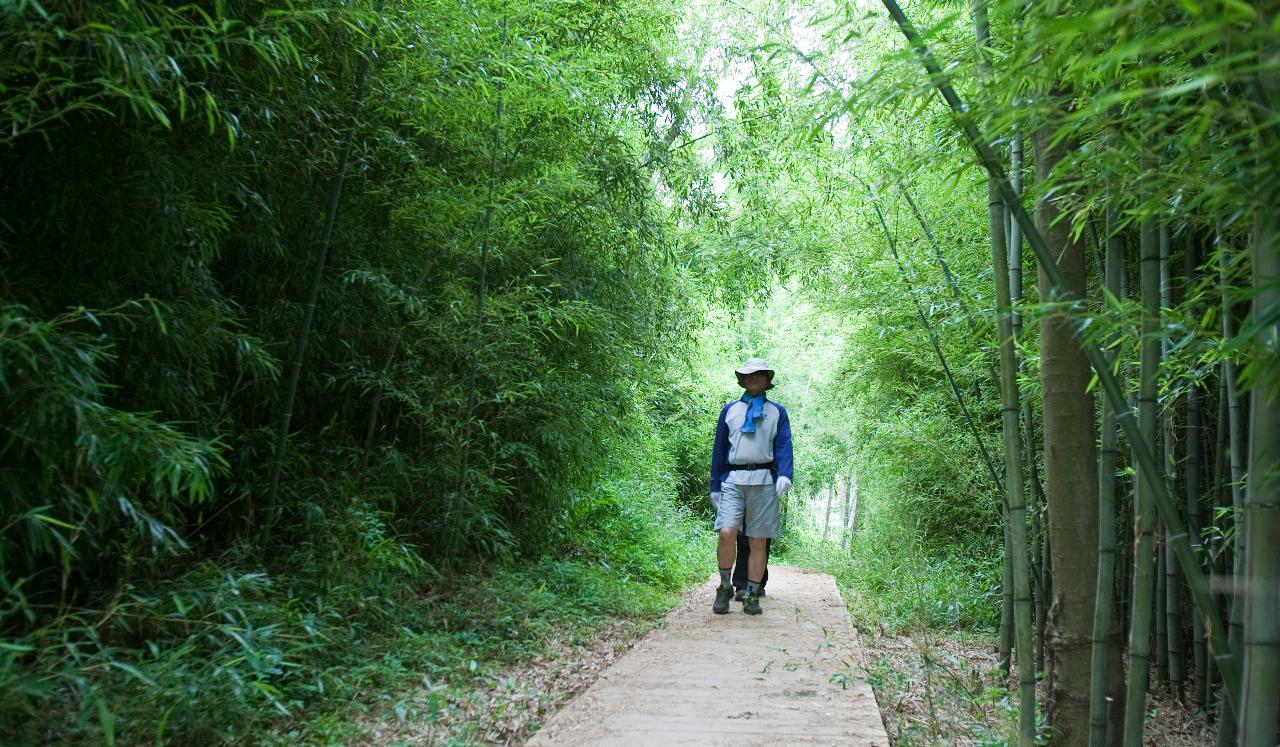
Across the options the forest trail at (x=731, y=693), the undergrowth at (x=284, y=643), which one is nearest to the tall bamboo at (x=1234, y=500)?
the forest trail at (x=731, y=693)

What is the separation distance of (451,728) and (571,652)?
1.31 metres

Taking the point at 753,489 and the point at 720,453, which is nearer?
the point at 753,489

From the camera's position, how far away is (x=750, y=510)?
16.5ft

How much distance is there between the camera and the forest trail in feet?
9.03

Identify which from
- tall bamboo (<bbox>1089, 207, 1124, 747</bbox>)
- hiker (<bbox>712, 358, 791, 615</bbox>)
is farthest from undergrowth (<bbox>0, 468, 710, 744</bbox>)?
tall bamboo (<bbox>1089, 207, 1124, 747</bbox>)

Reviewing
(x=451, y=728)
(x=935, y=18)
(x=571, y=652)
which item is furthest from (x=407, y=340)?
(x=935, y=18)

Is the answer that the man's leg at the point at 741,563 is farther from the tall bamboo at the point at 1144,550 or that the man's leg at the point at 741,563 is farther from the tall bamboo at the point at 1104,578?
the tall bamboo at the point at 1144,550

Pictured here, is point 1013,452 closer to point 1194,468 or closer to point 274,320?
point 1194,468

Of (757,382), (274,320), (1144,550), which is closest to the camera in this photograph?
(1144,550)

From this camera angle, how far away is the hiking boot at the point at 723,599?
5.00 metres

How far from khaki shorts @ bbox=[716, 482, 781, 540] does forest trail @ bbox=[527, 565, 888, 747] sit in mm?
538

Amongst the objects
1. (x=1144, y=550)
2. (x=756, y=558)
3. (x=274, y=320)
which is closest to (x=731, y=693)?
(x=1144, y=550)

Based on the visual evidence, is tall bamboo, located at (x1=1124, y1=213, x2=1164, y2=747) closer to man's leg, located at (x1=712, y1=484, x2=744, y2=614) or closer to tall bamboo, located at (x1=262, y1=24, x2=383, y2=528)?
tall bamboo, located at (x1=262, y1=24, x2=383, y2=528)

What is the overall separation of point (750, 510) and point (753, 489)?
127 millimetres
